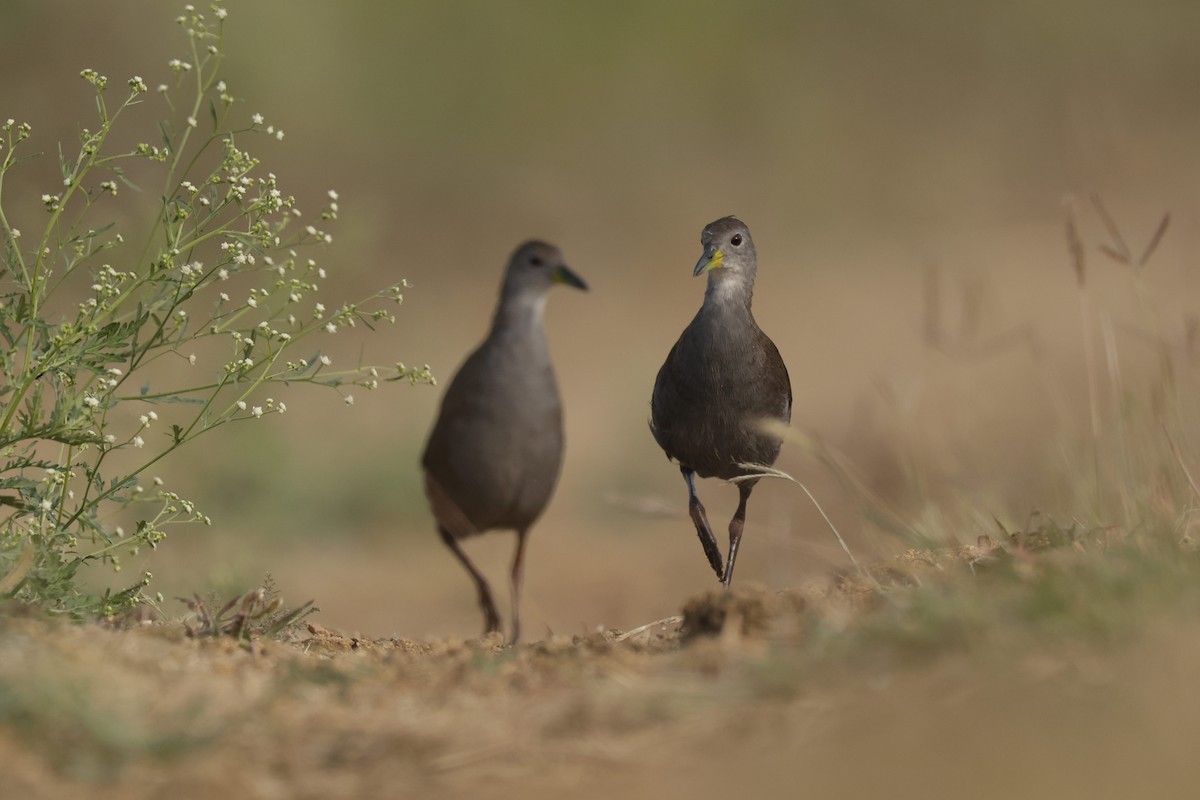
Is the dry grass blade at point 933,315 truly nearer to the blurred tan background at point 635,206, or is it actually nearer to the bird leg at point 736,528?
the bird leg at point 736,528

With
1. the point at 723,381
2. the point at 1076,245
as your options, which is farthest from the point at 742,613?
the point at 723,381

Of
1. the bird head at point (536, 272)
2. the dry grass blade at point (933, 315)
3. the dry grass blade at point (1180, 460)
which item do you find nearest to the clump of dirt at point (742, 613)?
the dry grass blade at point (933, 315)

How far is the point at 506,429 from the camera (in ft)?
19.2

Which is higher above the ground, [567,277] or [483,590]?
[567,277]

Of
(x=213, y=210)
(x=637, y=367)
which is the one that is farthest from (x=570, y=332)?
Result: (x=213, y=210)

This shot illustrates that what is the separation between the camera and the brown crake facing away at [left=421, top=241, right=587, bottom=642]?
19.2ft

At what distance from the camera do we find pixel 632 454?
41.4 ft

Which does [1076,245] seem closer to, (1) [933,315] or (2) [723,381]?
(1) [933,315]

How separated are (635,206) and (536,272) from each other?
15.1m

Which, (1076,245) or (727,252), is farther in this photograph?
(727,252)

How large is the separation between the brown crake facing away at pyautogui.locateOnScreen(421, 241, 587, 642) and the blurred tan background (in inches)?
11.8

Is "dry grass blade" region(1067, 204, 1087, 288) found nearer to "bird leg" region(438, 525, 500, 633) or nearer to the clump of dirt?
the clump of dirt

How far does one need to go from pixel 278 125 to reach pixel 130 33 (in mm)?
2184

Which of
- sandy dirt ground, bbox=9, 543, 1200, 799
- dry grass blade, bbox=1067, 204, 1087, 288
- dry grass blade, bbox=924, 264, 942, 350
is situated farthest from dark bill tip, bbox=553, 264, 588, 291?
sandy dirt ground, bbox=9, 543, 1200, 799
